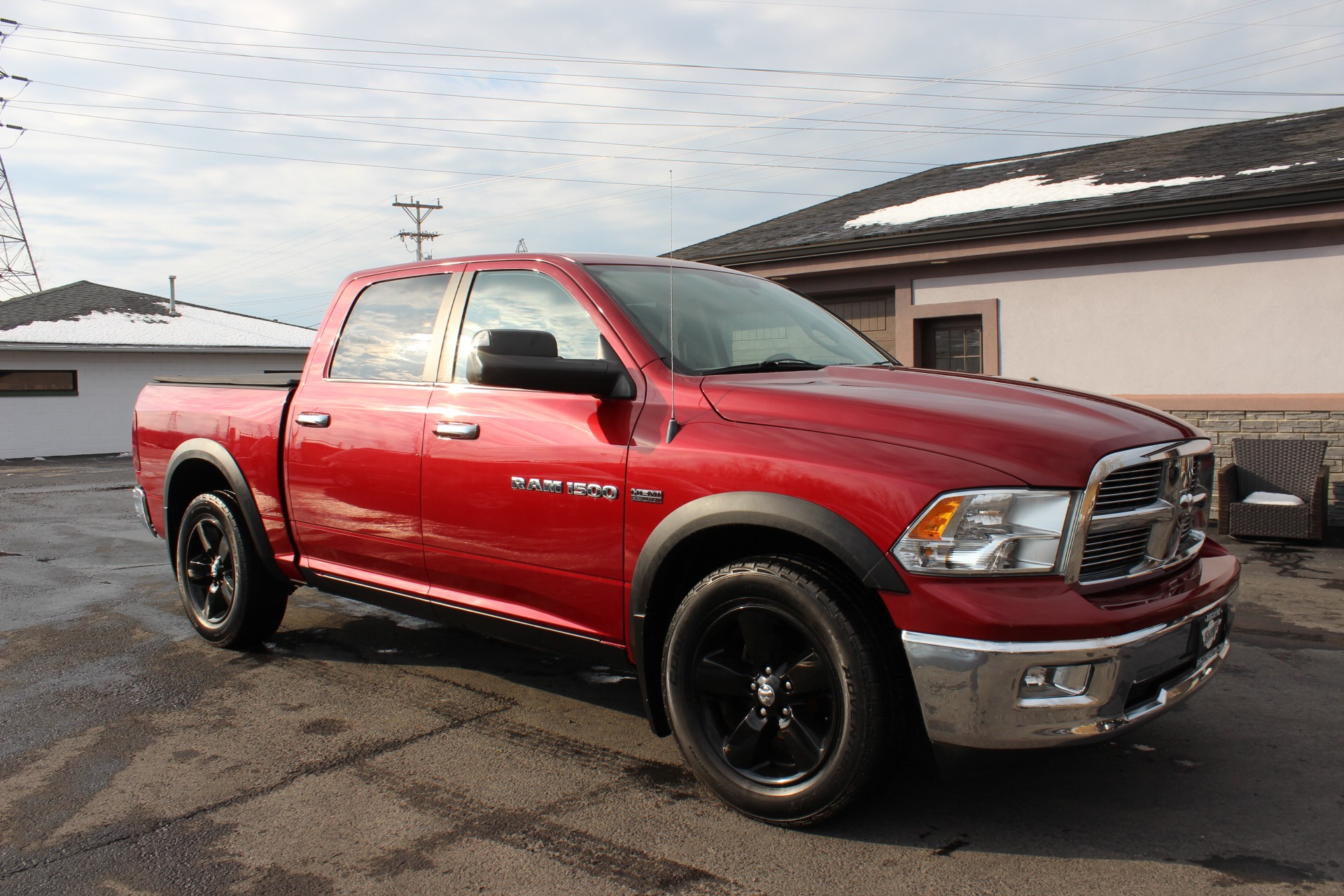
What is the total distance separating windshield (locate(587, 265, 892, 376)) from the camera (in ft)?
12.6

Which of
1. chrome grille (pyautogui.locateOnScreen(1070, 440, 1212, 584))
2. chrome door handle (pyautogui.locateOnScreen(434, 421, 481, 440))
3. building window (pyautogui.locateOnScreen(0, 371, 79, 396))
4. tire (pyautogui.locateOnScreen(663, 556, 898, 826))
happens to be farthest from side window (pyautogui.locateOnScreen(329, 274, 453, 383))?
building window (pyautogui.locateOnScreen(0, 371, 79, 396))

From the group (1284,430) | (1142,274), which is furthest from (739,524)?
(1142,274)

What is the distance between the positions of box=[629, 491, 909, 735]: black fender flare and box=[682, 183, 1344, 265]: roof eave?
8274 mm

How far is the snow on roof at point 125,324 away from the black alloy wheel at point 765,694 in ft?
91.3

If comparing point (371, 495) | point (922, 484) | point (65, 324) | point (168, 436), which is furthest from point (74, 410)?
point (922, 484)

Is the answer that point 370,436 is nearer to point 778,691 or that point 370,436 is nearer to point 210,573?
point 210,573

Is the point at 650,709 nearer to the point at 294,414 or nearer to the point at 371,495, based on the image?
the point at 371,495

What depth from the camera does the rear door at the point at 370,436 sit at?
434cm

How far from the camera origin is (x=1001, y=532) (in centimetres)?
282

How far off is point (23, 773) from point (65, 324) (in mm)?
28459

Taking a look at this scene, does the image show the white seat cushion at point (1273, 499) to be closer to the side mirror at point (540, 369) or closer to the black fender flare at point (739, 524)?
the black fender flare at point (739, 524)

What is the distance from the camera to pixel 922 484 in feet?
9.44

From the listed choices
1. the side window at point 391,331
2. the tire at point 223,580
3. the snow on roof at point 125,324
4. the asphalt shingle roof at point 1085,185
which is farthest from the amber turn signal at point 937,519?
the snow on roof at point 125,324

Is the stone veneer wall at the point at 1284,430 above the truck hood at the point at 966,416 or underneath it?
underneath
